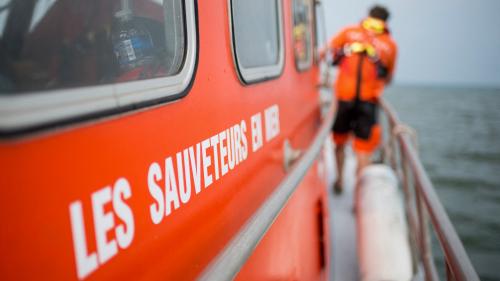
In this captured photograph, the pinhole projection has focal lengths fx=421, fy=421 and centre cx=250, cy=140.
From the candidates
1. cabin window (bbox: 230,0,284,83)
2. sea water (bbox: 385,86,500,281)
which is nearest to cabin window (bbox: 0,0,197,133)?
cabin window (bbox: 230,0,284,83)

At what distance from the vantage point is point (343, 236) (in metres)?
3.51

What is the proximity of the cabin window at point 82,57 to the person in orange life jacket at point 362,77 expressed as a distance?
11.4 feet

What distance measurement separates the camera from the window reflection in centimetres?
65

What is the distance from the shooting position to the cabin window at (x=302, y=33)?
249 centimetres

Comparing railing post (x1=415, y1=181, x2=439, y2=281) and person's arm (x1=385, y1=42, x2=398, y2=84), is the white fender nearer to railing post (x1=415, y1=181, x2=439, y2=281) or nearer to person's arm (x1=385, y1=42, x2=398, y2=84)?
railing post (x1=415, y1=181, x2=439, y2=281)

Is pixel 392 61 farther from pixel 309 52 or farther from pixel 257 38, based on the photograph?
pixel 257 38

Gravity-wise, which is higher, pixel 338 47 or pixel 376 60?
pixel 338 47

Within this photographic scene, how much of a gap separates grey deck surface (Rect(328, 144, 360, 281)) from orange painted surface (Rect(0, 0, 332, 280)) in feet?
4.30

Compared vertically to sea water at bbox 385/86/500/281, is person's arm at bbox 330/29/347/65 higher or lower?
higher

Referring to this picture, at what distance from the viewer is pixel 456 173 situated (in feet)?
32.6

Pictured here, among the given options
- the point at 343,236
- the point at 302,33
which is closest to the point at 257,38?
the point at 302,33

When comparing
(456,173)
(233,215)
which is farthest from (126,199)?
(456,173)

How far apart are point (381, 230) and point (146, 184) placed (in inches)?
93.5

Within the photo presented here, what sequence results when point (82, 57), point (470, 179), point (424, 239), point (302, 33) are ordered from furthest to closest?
point (470, 179)
point (302, 33)
point (424, 239)
point (82, 57)
